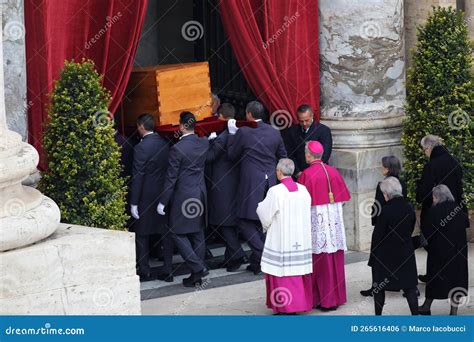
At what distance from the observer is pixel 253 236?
12422mm

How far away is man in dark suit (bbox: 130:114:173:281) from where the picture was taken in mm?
12211

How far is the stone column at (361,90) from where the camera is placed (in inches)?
532

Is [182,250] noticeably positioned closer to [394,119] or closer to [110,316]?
[394,119]

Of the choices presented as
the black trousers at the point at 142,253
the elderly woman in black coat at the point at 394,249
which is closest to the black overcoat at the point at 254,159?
the black trousers at the point at 142,253

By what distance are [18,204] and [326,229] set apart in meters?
3.51

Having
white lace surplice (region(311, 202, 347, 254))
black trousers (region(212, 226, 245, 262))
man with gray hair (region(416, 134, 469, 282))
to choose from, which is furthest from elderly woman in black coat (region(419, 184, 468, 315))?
black trousers (region(212, 226, 245, 262))

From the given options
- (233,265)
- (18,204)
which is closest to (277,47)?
(233,265)

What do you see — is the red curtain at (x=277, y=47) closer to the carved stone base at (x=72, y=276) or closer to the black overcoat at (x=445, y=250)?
the black overcoat at (x=445, y=250)

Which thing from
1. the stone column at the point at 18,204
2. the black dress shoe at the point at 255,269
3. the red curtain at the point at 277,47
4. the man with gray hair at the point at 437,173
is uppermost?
the red curtain at the point at 277,47

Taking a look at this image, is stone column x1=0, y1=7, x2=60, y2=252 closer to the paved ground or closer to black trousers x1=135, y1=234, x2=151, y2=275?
the paved ground

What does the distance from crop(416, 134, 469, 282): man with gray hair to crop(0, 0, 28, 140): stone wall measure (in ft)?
11.6

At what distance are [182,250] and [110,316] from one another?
154 inches

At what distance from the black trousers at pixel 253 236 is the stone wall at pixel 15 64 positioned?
239 cm

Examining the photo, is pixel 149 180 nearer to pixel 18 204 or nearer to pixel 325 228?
pixel 325 228
